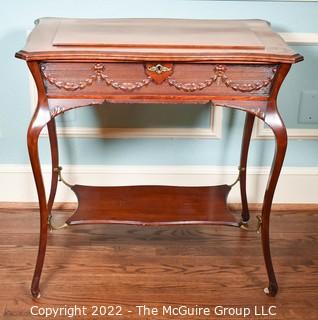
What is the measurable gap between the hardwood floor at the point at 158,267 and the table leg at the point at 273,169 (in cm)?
7

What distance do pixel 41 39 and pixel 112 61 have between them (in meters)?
0.20

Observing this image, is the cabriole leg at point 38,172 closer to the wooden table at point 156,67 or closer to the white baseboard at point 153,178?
the wooden table at point 156,67

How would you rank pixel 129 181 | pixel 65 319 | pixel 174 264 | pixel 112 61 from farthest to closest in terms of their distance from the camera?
1. pixel 129 181
2. pixel 174 264
3. pixel 65 319
4. pixel 112 61

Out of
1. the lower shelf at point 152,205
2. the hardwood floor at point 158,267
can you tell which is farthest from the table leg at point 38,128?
the hardwood floor at point 158,267

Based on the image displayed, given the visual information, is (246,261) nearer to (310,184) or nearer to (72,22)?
(310,184)

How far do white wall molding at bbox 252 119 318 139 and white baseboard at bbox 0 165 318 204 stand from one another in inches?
4.8

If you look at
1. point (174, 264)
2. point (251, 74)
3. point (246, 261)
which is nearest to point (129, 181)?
point (174, 264)

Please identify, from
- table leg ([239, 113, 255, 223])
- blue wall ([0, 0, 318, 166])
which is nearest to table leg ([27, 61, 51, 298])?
blue wall ([0, 0, 318, 166])

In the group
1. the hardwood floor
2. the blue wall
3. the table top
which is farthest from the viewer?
the blue wall

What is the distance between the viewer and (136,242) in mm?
1572

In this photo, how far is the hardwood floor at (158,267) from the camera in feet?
4.37

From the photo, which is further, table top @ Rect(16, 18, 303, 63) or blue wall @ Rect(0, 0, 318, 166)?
blue wall @ Rect(0, 0, 318, 166)

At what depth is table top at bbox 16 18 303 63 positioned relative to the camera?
1.06 metres

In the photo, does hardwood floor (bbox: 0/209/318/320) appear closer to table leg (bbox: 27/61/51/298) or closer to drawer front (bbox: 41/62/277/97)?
table leg (bbox: 27/61/51/298)
